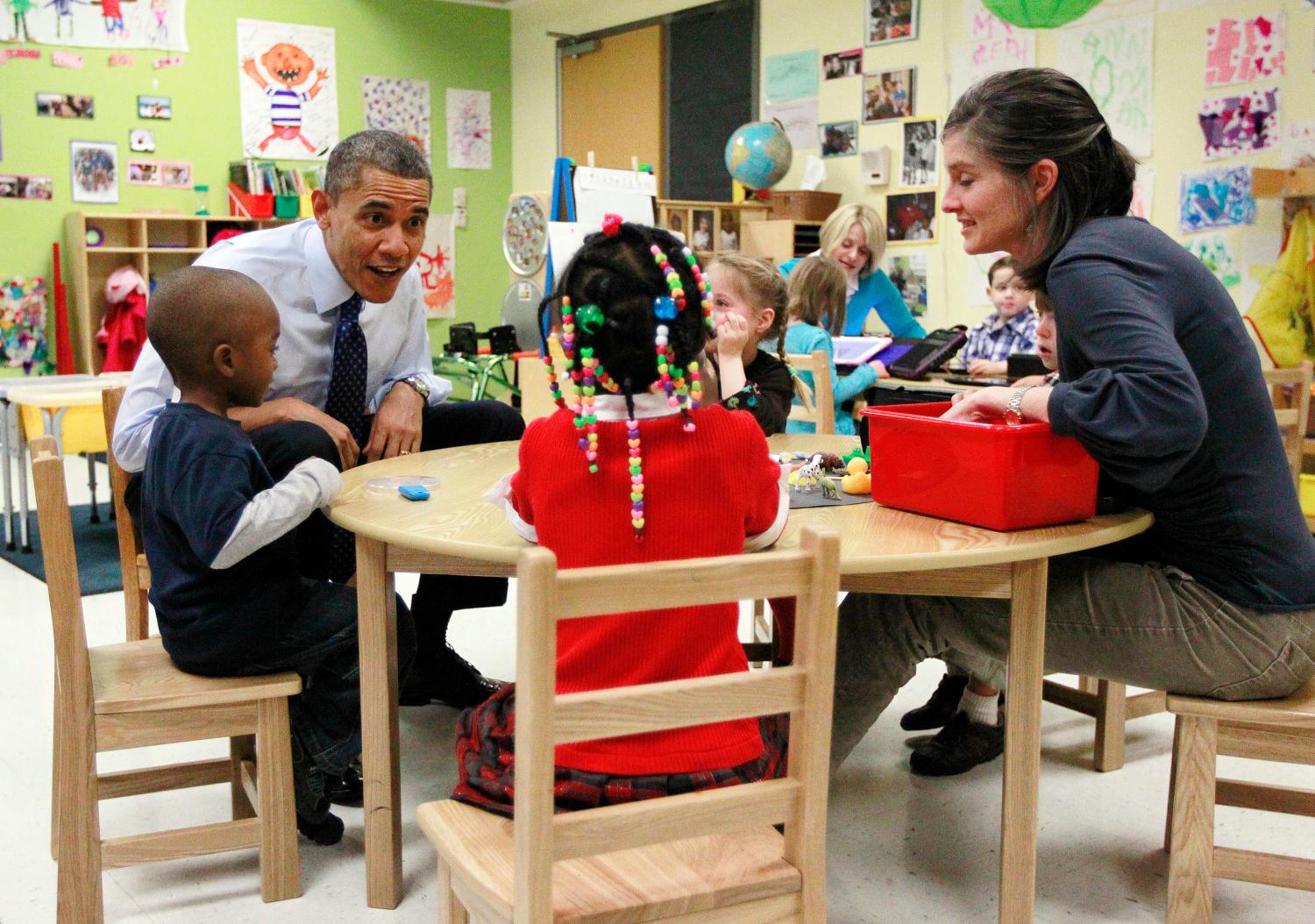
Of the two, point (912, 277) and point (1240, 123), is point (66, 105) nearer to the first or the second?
point (912, 277)

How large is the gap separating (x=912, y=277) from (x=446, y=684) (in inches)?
159

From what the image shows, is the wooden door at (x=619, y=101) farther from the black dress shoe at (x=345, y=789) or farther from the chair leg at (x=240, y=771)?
the chair leg at (x=240, y=771)

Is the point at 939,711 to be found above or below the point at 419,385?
below

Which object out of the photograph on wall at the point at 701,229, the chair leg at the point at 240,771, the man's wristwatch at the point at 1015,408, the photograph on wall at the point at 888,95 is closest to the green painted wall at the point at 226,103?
the photograph on wall at the point at 701,229

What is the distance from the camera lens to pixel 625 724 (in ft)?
3.52

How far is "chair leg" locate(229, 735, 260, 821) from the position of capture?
203cm

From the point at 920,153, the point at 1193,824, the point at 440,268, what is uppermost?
the point at 920,153

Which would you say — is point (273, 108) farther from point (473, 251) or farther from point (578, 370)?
point (578, 370)

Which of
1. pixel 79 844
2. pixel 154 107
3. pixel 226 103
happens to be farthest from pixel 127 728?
pixel 226 103

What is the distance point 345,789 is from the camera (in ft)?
7.43

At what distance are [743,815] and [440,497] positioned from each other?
0.83 metres

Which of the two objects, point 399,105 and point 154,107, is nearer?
point 154,107

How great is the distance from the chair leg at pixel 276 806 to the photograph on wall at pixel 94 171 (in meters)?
6.38

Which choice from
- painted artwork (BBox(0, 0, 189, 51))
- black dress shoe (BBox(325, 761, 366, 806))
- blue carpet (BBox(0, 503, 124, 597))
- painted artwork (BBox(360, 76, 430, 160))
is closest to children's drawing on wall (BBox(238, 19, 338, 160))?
painted artwork (BBox(360, 76, 430, 160))
